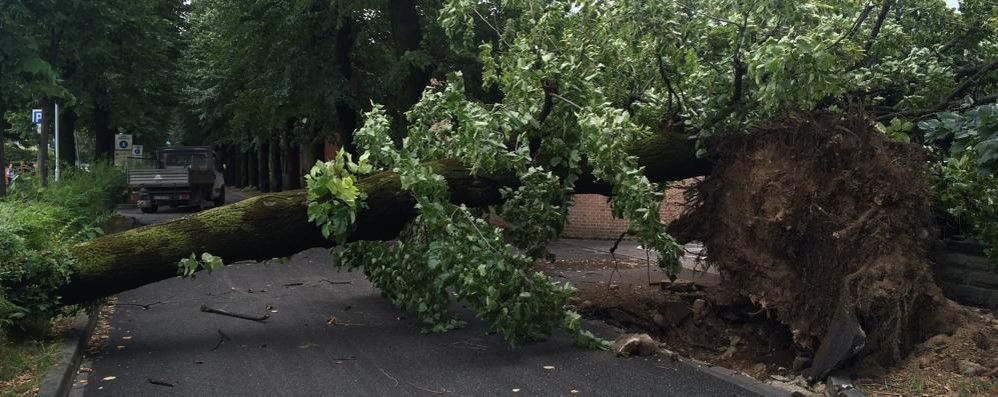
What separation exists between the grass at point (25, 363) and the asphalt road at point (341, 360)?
30 centimetres

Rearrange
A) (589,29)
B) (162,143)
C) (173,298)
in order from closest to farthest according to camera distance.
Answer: (589,29) < (173,298) < (162,143)

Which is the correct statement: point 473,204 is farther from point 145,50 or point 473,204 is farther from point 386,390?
point 145,50

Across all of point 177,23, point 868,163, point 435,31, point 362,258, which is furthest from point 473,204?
point 177,23

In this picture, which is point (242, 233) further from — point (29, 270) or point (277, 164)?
point (277, 164)

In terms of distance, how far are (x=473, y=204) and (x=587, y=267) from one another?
575 centimetres

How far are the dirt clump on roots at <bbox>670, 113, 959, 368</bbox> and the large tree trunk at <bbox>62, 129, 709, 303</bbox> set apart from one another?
→ 7.82 feet

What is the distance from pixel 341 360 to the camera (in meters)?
6.88

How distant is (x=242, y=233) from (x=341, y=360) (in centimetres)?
163

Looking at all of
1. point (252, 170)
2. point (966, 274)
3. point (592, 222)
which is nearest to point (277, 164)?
point (252, 170)

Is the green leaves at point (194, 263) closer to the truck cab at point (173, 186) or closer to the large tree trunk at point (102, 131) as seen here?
the truck cab at point (173, 186)

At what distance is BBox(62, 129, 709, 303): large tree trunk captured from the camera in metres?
7.35

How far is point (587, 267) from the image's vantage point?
532 inches

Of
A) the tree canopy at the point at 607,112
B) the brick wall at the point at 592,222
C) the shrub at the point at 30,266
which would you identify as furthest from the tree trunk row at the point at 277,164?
the shrub at the point at 30,266

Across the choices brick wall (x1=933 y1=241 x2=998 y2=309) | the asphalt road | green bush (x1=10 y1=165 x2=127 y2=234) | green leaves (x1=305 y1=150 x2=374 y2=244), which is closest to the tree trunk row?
green bush (x1=10 y1=165 x2=127 y2=234)
